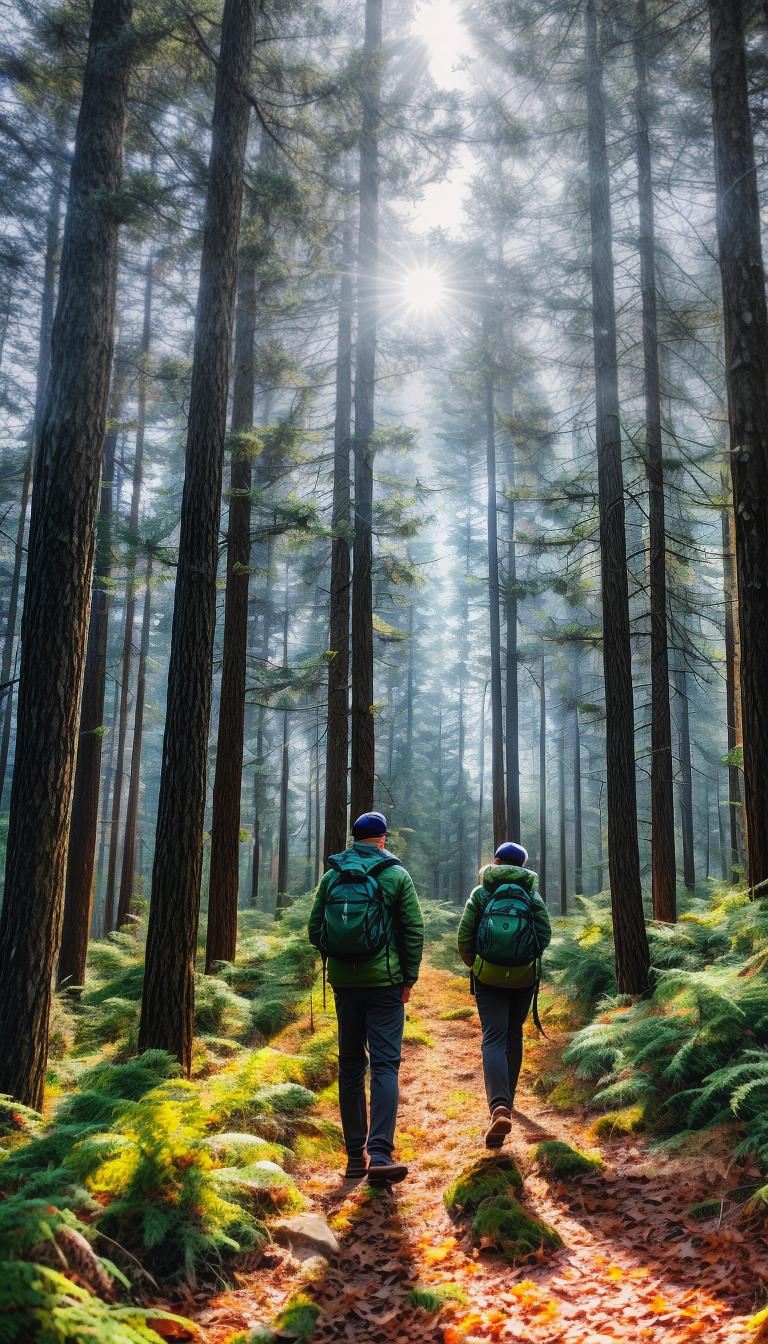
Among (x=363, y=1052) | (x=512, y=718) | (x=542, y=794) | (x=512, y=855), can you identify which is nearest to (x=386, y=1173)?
(x=363, y=1052)

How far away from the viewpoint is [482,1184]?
459cm

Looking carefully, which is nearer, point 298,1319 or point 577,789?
point 298,1319

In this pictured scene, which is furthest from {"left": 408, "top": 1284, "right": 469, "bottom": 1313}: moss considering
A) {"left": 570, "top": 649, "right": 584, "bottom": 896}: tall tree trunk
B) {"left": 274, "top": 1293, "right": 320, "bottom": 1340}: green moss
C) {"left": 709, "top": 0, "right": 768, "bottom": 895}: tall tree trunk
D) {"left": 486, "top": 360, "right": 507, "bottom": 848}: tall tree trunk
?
{"left": 570, "top": 649, "right": 584, "bottom": 896}: tall tree trunk

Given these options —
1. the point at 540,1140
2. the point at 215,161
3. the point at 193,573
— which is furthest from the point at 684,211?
the point at 540,1140

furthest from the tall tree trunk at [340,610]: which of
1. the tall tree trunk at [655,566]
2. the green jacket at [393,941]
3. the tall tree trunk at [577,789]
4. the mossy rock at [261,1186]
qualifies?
the tall tree trunk at [577,789]

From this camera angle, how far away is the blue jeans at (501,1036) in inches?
224

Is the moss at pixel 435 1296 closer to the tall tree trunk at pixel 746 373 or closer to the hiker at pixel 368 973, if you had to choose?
the hiker at pixel 368 973

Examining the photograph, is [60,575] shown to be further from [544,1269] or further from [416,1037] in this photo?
[416,1037]

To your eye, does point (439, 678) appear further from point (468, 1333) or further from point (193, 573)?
point (468, 1333)

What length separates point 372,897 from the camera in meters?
5.03

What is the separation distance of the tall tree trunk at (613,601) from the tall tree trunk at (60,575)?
6255 mm

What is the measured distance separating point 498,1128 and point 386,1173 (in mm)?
1068

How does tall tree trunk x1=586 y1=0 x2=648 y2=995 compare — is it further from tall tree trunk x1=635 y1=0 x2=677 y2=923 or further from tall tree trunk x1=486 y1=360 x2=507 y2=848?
tall tree trunk x1=486 y1=360 x2=507 y2=848

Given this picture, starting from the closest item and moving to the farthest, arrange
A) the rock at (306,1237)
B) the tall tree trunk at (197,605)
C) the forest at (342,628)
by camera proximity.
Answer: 1. the forest at (342,628)
2. the rock at (306,1237)
3. the tall tree trunk at (197,605)
